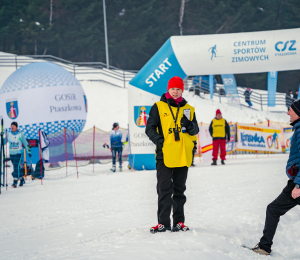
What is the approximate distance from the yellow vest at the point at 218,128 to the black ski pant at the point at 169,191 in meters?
7.78

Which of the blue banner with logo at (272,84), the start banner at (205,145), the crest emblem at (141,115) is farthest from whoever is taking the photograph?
the blue banner with logo at (272,84)

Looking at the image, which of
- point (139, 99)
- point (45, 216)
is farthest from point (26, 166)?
point (45, 216)

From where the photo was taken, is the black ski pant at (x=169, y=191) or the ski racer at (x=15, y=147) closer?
the black ski pant at (x=169, y=191)

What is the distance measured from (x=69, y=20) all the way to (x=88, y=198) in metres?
35.9

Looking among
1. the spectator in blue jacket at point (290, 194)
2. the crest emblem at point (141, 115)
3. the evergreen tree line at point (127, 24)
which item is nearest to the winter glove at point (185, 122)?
the spectator in blue jacket at point (290, 194)

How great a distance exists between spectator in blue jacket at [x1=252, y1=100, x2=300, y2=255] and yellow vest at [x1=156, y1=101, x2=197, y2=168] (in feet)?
3.07

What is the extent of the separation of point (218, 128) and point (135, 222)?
7.43 m

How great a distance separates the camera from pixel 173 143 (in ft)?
12.6

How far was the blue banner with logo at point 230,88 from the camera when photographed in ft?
70.7

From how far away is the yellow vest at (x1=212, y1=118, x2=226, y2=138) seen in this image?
1152 cm

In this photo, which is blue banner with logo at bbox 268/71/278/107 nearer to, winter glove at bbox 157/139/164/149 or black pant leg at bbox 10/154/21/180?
black pant leg at bbox 10/154/21/180

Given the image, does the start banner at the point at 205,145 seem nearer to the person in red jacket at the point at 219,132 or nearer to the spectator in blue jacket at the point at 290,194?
the person in red jacket at the point at 219,132

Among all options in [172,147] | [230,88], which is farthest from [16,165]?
[230,88]

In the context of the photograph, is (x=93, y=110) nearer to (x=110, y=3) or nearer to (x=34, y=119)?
Answer: (x=34, y=119)
